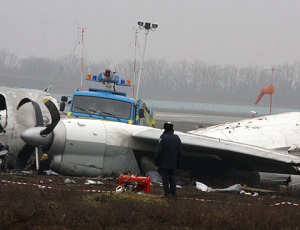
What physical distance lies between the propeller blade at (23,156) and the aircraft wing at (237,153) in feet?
9.00

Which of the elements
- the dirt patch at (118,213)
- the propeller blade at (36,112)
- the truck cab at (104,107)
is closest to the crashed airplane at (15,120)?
the propeller blade at (36,112)

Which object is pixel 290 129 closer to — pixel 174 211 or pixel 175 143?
pixel 175 143

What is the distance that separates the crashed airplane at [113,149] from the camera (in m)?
13.6

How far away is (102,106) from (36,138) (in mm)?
3551

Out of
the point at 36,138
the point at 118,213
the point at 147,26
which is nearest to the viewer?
the point at 118,213

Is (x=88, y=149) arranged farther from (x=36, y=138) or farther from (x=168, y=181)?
(x=168, y=181)

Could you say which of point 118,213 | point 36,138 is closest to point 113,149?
point 36,138

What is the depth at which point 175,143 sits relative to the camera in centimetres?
1091

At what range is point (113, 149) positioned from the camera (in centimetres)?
1405

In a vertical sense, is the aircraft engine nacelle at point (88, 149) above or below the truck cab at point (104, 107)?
below

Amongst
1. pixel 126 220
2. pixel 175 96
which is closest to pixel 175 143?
pixel 126 220

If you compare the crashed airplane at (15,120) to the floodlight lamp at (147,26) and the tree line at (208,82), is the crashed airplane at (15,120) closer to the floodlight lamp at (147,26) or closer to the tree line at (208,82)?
the floodlight lamp at (147,26)

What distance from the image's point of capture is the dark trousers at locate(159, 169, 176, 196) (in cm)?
1073

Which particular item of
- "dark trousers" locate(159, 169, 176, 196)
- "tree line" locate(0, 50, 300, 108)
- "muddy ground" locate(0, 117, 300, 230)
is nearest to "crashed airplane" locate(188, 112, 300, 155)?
"dark trousers" locate(159, 169, 176, 196)
